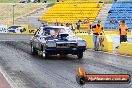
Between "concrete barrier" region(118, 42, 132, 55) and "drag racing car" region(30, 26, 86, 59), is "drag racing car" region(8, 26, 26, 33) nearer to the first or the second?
"concrete barrier" region(118, 42, 132, 55)

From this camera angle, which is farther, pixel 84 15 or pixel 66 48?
pixel 84 15

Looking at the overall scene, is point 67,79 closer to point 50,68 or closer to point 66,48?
point 50,68

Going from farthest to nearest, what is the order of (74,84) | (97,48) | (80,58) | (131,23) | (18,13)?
1. (18,13)
2. (131,23)
3. (97,48)
4. (80,58)
5. (74,84)

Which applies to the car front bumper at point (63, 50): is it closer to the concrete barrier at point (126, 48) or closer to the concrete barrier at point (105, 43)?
the concrete barrier at point (126, 48)

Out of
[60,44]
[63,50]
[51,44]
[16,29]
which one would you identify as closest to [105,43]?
[63,50]

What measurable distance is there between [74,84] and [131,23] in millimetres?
43965

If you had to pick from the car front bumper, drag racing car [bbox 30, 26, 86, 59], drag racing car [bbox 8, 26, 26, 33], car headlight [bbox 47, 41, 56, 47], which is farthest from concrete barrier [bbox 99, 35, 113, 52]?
drag racing car [bbox 8, 26, 26, 33]

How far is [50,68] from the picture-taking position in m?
14.9

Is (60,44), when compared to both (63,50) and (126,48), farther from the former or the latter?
(126,48)

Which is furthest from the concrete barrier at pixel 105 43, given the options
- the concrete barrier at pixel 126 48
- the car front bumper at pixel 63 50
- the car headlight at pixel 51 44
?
the car headlight at pixel 51 44

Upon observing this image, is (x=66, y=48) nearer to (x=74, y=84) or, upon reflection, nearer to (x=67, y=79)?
(x=67, y=79)

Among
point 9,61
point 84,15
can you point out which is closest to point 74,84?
point 9,61

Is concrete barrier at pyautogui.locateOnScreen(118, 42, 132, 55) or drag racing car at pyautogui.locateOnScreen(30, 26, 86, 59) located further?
concrete barrier at pyautogui.locateOnScreen(118, 42, 132, 55)

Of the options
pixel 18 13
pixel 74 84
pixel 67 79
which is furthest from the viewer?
pixel 18 13
